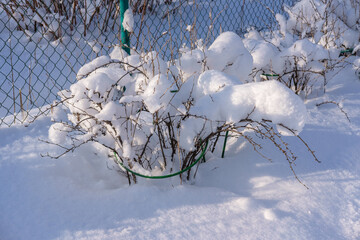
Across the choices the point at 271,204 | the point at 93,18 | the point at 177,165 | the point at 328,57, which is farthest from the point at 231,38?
the point at 93,18

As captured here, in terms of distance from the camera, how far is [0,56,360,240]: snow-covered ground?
1.42 m

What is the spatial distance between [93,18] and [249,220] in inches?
127

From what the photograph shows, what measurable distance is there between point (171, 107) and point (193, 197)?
1.29 ft

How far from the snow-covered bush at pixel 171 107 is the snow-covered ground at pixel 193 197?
15 centimetres

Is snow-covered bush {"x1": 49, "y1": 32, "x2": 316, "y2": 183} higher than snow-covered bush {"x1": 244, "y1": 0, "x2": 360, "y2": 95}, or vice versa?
snow-covered bush {"x1": 244, "y1": 0, "x2": 360, "y2": 95}

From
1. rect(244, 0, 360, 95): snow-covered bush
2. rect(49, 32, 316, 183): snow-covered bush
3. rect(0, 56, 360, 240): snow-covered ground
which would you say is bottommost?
rect(0, 56, 360, 240): snow-covered ground

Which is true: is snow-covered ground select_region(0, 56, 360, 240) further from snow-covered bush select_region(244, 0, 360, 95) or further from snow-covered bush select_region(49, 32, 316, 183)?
snow-covered bush select_region(244, 0, 360, 95)

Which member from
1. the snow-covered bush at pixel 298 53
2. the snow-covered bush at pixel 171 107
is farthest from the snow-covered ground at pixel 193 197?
the snow-covered bush at pixel 298 53

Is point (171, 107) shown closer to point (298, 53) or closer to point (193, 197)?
point (193, 197)

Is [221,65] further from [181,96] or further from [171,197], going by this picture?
[171,197]

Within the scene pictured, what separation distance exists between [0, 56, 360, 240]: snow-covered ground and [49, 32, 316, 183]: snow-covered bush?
15cm

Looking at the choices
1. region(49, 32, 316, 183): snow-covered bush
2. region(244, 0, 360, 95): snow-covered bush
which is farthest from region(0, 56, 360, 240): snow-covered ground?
region(244, 0, 360, 95): snow-covered bush

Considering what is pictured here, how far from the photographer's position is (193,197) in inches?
62.6

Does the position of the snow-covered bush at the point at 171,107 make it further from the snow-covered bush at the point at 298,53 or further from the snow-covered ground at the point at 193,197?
the snow-covered bush at the point at 298,53
